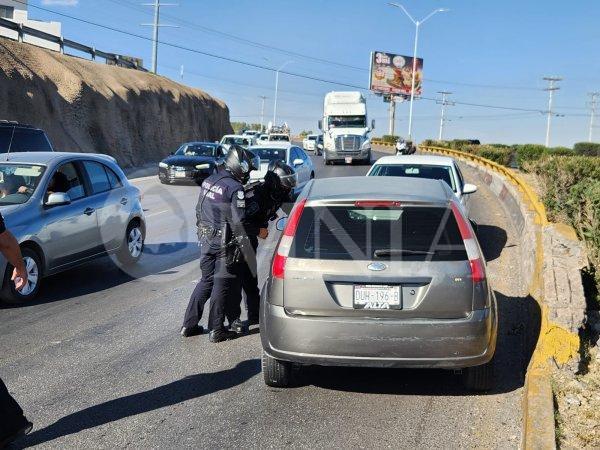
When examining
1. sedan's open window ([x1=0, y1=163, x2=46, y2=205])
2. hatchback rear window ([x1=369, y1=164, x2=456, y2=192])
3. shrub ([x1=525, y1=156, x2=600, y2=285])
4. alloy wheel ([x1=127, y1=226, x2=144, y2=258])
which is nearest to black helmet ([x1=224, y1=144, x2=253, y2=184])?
sedan's open window ([x1=0, y1=163, x2=46, y2=205])

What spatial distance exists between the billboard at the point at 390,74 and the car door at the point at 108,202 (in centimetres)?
8072

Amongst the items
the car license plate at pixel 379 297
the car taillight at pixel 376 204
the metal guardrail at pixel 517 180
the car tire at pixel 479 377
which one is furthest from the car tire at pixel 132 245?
the car tire at pixel 479 377

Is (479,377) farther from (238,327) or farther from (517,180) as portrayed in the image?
(517,180)

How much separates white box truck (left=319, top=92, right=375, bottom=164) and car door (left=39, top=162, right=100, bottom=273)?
2871 centimetres

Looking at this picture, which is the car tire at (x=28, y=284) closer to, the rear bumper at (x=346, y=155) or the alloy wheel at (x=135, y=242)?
the alloy wheel at (x=135, y=242)

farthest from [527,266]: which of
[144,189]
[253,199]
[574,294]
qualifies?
[144,189]

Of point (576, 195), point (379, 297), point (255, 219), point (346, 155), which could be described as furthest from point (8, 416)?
point (346, 155)

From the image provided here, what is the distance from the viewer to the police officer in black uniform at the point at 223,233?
21.6 feet

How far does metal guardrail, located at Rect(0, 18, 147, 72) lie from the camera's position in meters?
31.3

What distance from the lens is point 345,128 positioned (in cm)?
3856

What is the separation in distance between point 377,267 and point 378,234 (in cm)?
33

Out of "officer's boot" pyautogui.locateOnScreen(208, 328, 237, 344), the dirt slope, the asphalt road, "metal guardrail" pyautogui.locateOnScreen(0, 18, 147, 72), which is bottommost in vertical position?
the asphalt road

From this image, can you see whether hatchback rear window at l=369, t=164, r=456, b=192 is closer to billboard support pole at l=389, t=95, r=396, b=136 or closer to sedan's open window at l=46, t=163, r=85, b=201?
sedan's open window at l=46, t=163, r=85, b=201

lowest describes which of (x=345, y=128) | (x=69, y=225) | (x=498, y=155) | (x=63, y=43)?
(x=69, y=225)
